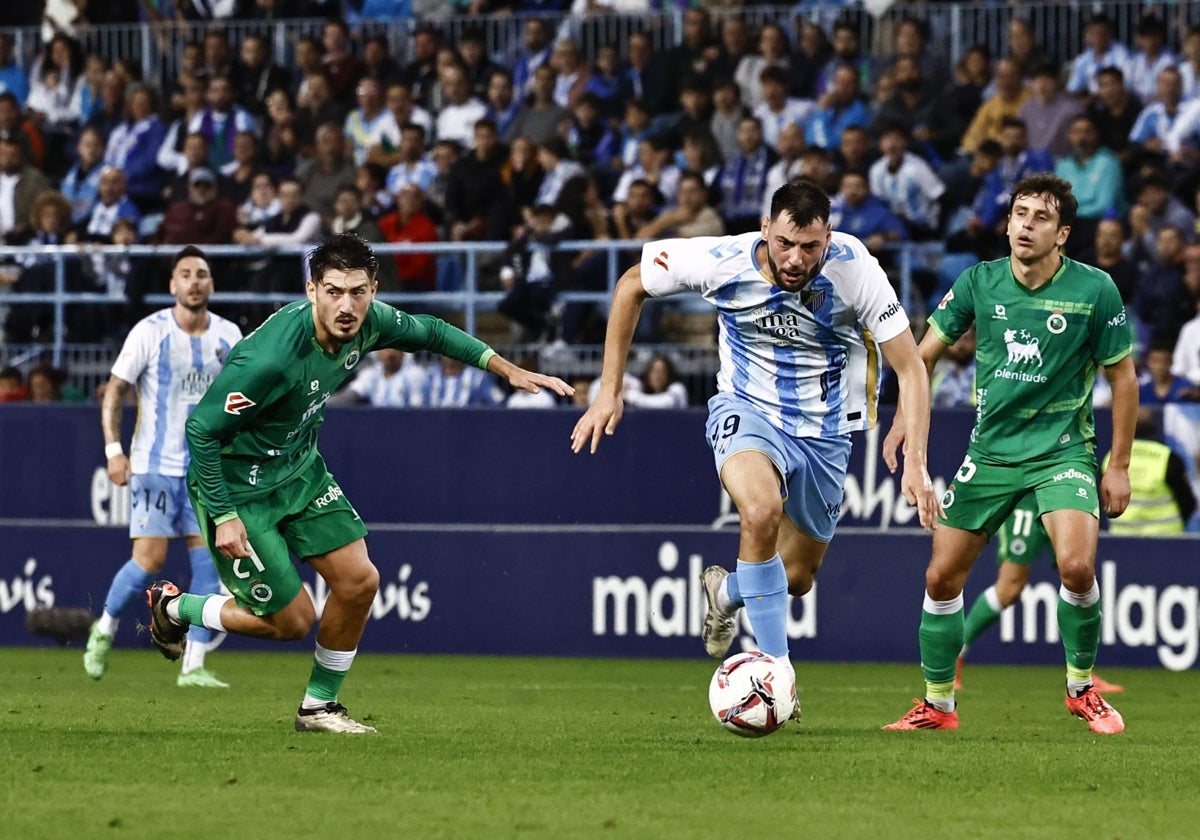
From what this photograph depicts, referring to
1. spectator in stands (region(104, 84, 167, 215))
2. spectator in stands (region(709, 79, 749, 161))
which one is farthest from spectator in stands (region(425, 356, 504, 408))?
spectator in stands (region(104, 84, 167, 215))

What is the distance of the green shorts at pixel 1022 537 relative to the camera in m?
11.7

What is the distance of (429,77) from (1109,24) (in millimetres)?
6588

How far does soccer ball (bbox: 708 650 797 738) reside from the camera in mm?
7734

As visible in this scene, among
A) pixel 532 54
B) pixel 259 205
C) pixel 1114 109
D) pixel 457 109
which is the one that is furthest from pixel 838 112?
pixel 259 205

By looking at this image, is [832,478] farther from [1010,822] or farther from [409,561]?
[409,561]

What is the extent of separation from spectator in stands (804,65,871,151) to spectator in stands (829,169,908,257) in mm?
1520

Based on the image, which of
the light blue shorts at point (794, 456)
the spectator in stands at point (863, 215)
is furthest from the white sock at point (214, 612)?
the spectator in stands at point (863, 215)

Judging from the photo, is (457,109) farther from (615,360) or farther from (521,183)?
(615,360)

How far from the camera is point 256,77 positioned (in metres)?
20.8

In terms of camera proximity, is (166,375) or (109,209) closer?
(166,375)

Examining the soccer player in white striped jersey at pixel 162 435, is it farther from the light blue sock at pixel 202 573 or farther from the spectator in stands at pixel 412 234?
the spectator in stands at pixel 412 234

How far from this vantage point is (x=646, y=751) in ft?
25.8

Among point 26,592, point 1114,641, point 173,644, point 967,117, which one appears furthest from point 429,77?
point 173,644

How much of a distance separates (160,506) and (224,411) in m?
4.19
